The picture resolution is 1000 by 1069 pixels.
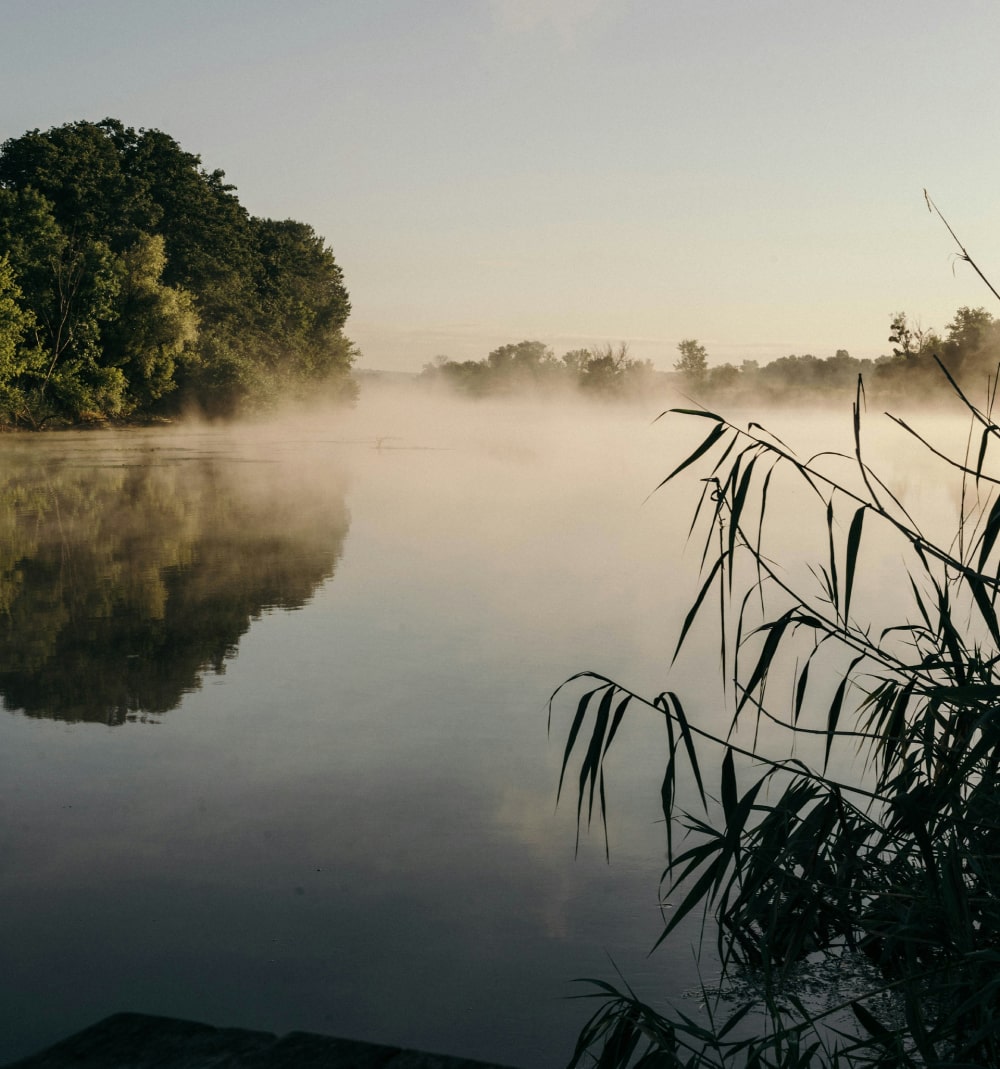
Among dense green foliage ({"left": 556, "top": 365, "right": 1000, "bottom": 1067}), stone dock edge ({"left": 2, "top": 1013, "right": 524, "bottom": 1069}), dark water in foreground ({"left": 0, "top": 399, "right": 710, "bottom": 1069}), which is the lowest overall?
dark water in foreground ({"left": 0, "top": 399, "right": 710, "bottom": 1069})

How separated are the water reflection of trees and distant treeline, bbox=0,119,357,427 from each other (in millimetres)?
20891

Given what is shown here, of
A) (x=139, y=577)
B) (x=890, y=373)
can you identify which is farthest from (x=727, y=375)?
(x=139, y=577)

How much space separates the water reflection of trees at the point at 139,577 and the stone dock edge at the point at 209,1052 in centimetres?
415

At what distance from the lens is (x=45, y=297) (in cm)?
4506

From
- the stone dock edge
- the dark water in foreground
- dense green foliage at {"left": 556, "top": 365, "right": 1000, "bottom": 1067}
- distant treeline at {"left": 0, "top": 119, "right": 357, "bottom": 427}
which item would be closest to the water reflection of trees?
the dark water in foreground

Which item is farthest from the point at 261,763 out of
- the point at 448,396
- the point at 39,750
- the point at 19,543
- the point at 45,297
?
the point at 448,396

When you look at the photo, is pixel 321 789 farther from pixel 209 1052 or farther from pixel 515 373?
pixel 515 373

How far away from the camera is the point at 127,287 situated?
47.8 m

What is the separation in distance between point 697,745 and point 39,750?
3.75 m

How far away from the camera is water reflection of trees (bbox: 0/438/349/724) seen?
27.3 feet

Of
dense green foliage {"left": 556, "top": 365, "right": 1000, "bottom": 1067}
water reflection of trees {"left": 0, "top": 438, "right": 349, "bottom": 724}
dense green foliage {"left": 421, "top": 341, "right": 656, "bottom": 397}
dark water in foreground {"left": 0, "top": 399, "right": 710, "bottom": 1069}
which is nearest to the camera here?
dense green foliage {"left": 556, "top": 365, "right": 1000, "bottom": 1067}

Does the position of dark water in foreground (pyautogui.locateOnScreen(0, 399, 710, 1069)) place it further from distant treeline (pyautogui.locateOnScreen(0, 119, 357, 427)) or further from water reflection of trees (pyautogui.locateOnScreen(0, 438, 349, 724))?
distant treeline (pyautogui.locateOnScreen(0, 119, 357, 427))

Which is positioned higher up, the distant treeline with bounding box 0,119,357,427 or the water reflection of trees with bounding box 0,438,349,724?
the distant treeline with bounding box 0,119,357,427

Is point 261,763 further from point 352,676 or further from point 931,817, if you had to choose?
point 931,817
